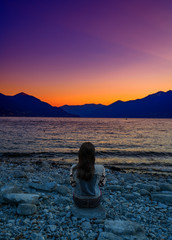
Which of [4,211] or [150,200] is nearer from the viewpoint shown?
[4,211]

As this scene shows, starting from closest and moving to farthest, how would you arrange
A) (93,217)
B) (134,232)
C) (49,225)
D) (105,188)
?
1. (134,232)
2. (49,225)
3. (93,217)
4. (105,188)

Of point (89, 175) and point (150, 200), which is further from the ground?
point (89, 175)

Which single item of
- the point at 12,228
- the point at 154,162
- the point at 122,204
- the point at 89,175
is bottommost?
the point at 154,162

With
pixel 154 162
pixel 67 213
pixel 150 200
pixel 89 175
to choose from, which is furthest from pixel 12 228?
pixel 154 162

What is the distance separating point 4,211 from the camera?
5.71m

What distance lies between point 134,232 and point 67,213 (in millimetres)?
2456

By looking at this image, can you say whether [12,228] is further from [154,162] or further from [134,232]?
[154,162]

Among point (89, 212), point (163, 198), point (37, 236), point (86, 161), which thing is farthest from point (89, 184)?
point (163, 198)

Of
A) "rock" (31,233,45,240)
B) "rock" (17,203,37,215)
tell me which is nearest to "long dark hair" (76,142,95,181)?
"rock" (31,233,45,240)

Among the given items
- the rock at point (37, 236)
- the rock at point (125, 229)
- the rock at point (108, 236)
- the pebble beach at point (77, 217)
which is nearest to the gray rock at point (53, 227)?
the pebble beach at point (77, 217)

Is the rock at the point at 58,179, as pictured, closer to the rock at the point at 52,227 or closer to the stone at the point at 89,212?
the stone at the point at 89,212

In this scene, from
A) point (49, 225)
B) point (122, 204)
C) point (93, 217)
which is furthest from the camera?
point (122, 204)

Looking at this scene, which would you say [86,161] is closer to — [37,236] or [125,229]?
[125,229]

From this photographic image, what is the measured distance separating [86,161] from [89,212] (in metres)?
2.02
